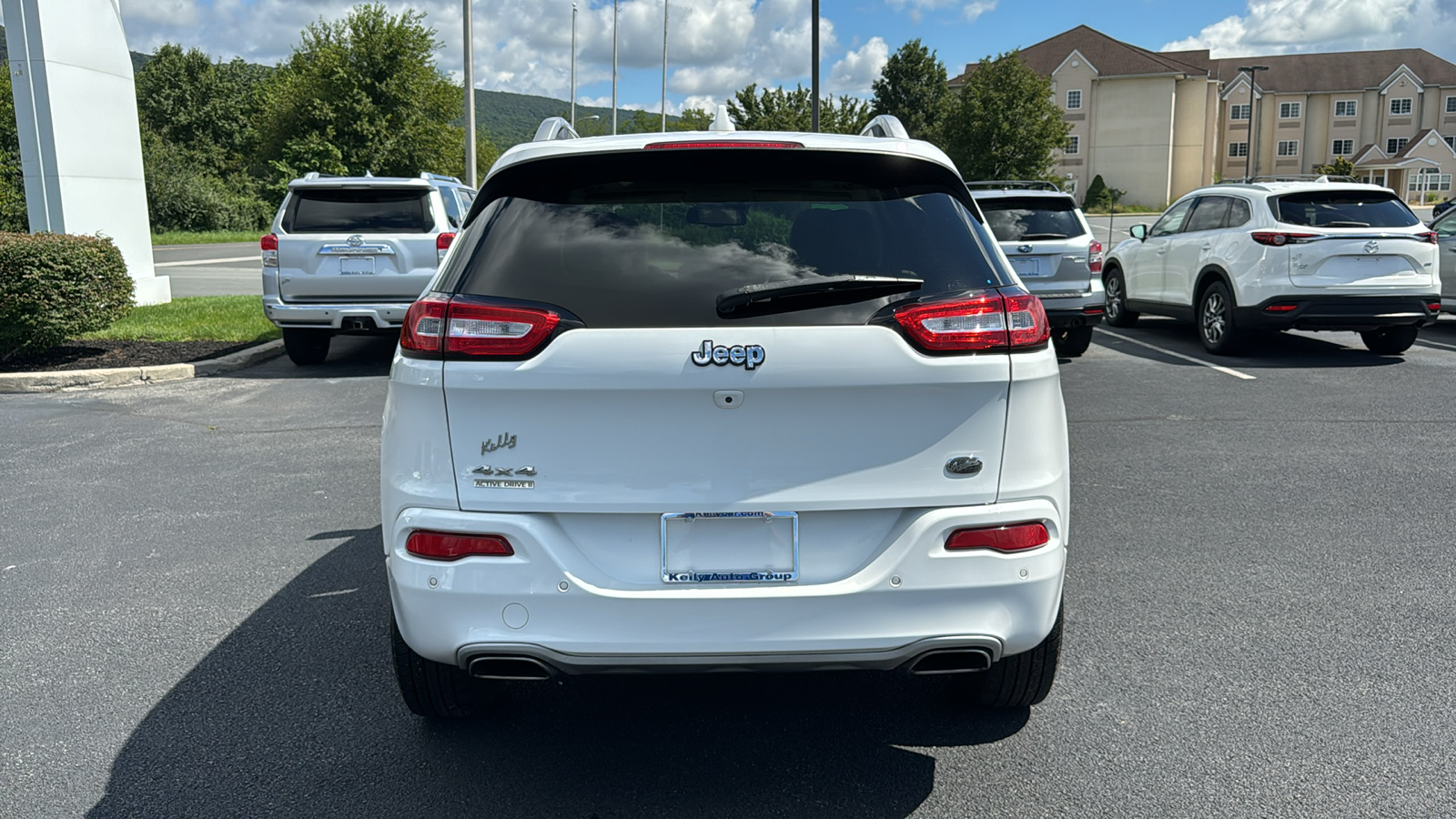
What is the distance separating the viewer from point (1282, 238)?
1139cm

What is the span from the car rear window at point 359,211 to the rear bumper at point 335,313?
0.75 meters

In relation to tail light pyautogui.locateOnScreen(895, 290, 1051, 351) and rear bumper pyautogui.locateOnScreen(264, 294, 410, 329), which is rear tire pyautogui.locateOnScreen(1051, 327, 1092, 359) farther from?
tail light pyautogui.locateOnScreen(895, 290, 1051, 351)

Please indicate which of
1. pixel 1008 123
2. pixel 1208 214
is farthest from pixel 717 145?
pixel 1008 123

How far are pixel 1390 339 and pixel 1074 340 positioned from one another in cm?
325

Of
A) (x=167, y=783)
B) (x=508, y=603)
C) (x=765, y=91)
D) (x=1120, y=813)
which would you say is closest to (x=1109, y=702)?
(x=1120, y=813)

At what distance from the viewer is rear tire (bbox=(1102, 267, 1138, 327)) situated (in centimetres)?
1516

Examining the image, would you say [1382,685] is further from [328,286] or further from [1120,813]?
[328,286]

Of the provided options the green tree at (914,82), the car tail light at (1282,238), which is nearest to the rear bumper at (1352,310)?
the car tail light at (1282,238)

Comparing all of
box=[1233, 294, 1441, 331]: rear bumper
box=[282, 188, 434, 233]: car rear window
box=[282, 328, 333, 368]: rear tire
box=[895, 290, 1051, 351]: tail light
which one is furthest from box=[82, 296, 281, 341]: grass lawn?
box=[895, 290, 1051, 351]: tail light

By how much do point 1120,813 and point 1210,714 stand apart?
763 mm

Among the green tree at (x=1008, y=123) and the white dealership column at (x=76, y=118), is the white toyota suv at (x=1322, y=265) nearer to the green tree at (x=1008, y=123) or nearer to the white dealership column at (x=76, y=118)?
the white dealership column at (x=76, y=118)

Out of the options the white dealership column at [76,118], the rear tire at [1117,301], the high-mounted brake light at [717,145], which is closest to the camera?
the high-mounted brake light at [717,145]

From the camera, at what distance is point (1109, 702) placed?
367 centimetres

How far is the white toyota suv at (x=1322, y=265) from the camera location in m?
11.3
